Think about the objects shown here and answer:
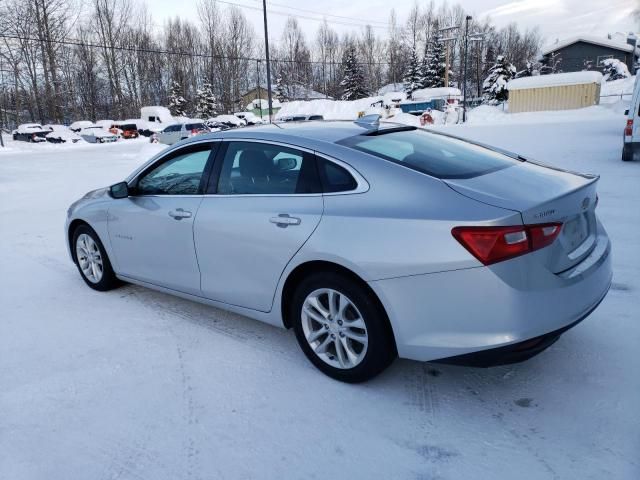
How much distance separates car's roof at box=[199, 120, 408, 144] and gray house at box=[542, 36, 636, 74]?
212 feet

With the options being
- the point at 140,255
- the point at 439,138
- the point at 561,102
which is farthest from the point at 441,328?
the point at 561,102

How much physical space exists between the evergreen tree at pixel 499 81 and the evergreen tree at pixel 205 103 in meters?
34.2

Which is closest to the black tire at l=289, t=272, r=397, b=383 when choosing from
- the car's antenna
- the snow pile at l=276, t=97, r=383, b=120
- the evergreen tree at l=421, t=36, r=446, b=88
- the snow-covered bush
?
the car's antenna

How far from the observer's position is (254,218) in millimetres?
3146

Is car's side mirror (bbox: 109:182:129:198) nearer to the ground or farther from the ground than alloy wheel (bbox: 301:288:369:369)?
farther from the ground

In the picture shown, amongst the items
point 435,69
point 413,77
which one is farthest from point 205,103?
point 435,69

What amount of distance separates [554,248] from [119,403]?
8.32ft

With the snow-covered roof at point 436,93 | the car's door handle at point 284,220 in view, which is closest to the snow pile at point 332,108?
the snow-covered roof at point 436,93

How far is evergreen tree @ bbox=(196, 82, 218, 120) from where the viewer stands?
64375 millimetres

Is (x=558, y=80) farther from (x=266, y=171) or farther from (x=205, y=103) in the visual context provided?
(x=205, y=103)

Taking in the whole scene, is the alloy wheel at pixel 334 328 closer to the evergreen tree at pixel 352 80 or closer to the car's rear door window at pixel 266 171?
the car's rear door window at pixel 266 171

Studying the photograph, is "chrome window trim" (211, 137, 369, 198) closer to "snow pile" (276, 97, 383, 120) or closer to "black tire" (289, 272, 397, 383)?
"black tire" (289, 272, 397, 383)

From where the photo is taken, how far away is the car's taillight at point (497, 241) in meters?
2.30

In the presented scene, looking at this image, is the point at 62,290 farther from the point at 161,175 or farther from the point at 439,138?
the point at 439,138
